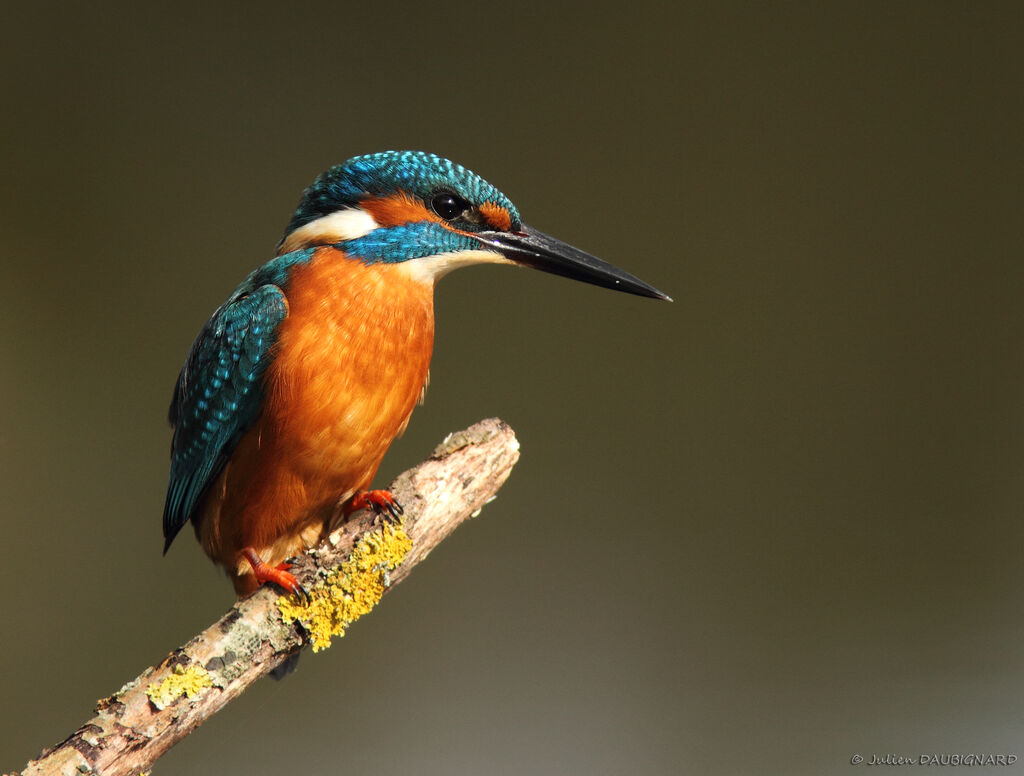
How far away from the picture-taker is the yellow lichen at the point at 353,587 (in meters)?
1.33

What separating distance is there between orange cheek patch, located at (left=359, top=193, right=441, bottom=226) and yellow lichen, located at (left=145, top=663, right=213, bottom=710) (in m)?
0.70

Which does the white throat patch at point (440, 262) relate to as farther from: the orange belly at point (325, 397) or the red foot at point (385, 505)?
the red foot at point (385, 505)

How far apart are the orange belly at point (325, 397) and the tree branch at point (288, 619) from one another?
0.11 metres

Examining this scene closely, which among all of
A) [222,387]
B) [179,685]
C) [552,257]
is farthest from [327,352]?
[179,685]

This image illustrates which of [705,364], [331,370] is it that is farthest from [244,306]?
[705,364]

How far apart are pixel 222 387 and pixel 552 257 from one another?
55cm

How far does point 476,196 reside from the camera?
1521 millimetres

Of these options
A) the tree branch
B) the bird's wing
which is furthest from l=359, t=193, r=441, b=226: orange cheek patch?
the tree branch

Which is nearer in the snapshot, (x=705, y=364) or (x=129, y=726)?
(x=129, y=726)

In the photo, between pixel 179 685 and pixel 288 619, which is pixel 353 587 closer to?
Answer: pixel 288 619

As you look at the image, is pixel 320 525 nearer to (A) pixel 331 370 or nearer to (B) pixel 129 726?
(A) pixel 331 370

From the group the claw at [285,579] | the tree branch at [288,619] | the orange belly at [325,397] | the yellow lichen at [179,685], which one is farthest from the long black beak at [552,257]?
the yellow lichen at [179,685]

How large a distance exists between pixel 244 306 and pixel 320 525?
39cm

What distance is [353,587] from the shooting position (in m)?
1.37
